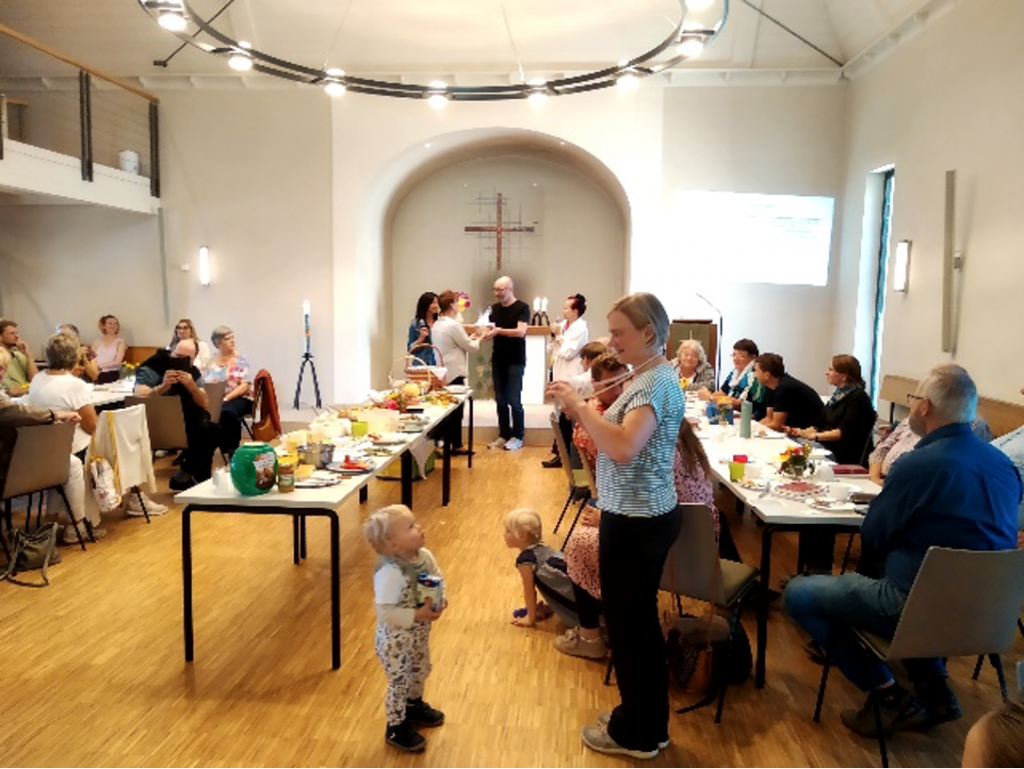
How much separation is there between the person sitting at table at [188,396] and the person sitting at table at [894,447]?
15.5 feet

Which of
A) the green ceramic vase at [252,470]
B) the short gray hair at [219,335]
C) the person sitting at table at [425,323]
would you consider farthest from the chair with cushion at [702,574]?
the person sitting at table at [425,323]

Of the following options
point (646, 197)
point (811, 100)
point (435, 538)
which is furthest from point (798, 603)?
point (811, 100)

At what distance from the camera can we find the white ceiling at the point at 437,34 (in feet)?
27.3

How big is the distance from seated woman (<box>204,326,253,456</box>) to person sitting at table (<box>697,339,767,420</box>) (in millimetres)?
3819

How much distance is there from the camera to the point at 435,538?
5324mm

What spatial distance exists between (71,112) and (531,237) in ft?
19.1

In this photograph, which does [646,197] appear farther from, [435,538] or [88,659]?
[88,659]

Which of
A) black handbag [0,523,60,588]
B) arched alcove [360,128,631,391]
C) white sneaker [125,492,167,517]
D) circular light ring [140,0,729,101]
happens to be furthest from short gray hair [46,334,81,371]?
arched alcove [360,128,631,391]

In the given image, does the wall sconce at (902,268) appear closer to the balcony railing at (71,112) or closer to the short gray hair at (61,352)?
the short gray hair at (61,352)

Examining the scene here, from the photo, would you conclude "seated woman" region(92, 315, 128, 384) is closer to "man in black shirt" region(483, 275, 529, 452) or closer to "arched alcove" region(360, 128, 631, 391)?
"arched alcove" region(360, 128, 631, 391)

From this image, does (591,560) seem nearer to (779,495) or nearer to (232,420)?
(779,495)

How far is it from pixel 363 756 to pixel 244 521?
3.14 m

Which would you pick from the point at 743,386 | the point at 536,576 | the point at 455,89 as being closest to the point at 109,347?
the point at 455,89

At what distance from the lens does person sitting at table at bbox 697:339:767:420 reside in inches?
234
